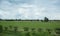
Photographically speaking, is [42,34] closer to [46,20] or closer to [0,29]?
[0,29]

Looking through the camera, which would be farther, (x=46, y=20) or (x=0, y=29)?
(x=46, y=20)

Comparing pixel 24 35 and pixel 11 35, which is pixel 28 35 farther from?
pixel 11 35

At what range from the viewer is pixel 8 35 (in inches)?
1414

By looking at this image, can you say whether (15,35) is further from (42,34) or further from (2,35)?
(42,34)

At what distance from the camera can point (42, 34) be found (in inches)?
1334

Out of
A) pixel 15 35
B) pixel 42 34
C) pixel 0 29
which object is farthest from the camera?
pixel 0 29

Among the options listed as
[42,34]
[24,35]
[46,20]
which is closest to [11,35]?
[24,35]

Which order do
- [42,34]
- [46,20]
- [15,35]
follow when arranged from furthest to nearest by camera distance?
[46,20], [15,35], [42,34]

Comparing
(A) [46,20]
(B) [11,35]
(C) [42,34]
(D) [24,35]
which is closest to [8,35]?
(B) [11,35]

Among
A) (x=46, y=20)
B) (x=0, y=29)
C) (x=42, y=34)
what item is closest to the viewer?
(x=42, y=34)

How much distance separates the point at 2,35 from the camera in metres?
34.8

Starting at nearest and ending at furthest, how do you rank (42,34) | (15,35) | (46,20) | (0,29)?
(42,34)
(15,35)
(0,29)
(46,20)

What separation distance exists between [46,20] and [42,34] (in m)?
80.0

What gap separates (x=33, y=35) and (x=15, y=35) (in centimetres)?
361
